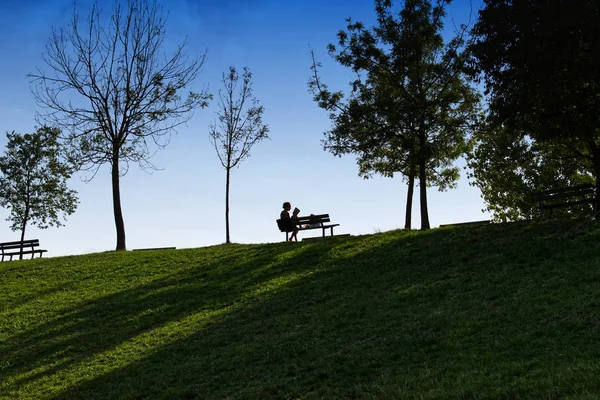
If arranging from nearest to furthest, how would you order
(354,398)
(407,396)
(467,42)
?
(407,396) < (354,398) < (467,42)

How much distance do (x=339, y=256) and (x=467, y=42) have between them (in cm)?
1367

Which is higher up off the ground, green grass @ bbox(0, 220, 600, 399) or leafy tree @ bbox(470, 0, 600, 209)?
leafy tree @ bbox(470, 0, 600, 209)

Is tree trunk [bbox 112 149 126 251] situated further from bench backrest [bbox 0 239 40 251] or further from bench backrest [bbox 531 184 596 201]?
bench backrest [bbox 531 184 596 201]

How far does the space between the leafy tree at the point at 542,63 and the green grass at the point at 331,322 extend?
424 centimetres

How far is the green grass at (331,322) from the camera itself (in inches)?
390

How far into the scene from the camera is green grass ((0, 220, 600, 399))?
9906 mm

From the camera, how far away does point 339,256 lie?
2270 cm

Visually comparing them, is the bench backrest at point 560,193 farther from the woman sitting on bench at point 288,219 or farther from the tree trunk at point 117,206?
the tree trunk at point 117,206

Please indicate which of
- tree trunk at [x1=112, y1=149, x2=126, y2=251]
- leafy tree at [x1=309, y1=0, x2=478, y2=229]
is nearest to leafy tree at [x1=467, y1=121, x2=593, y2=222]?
leafy tree at [x1=309, y1=0, x2=478, y2=229]

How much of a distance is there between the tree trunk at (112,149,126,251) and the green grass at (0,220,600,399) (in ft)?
19.1

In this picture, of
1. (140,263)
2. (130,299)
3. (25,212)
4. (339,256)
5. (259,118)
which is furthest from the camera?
(25,212)

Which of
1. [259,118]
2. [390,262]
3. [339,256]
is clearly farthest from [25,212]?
[390,262]

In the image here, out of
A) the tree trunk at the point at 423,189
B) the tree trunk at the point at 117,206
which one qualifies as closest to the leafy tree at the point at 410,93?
the tree trunk at the point at 423,189

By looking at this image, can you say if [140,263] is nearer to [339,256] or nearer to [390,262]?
[339,256]
